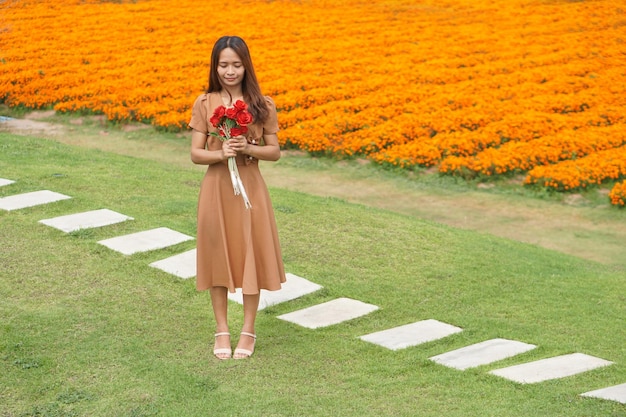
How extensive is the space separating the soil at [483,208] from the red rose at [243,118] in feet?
18.6

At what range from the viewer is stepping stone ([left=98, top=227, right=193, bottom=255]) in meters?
8.22

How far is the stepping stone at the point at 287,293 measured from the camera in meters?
7.21

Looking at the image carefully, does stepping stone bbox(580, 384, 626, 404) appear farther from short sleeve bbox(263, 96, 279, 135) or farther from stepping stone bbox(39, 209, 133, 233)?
stepping stone bbox(39, 209, 133, 233)

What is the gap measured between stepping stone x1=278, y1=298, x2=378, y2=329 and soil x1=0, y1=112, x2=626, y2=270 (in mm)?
3873

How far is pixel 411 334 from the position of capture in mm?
6629

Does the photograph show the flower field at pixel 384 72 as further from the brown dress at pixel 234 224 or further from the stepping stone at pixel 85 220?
the brown dress at pixel 234 224

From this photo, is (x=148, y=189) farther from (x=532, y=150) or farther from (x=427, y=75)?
(x=427, y=75)

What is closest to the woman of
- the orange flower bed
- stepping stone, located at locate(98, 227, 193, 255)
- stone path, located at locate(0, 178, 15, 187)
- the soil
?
stepping stone, located at locate(98, 227, 193, 255)

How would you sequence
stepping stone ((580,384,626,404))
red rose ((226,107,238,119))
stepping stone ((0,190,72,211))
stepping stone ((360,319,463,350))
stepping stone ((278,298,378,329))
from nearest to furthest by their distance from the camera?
stepping stone ((580,384,626,404))
red rose ((226,107,238,119))
stepping stone ((360,319,463,350))
stepping stone ((278,298,378,329))
stepping stone ((0,190,72,211))

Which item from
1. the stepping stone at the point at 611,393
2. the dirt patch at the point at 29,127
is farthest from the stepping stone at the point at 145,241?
the dirt patch at the point at 29,127

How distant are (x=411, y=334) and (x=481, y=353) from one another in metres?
0.58

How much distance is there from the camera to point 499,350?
633 centimetres

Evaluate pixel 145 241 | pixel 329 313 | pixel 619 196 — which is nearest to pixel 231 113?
pixel 329 313

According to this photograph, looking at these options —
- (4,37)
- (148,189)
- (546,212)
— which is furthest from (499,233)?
(4,37)
